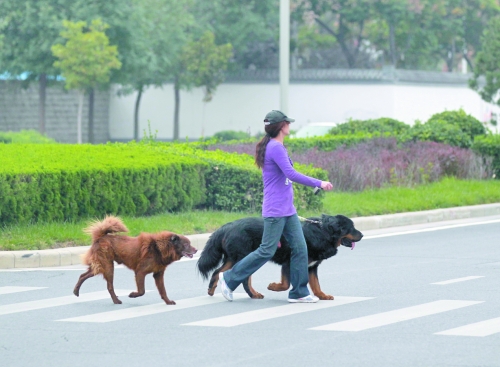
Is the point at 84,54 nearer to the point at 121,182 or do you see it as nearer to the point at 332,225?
the point at 121,182

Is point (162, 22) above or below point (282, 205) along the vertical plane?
above

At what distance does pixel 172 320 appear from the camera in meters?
8.91

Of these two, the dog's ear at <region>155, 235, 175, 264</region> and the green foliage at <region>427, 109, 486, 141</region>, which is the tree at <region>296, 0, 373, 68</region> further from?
the dog's ear at <region>155, 235, 175, 264</region>

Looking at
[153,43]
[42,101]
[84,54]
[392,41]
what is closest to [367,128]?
[84,54]

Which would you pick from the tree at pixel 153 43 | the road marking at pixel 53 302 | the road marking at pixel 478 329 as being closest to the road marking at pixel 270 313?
the road marking at pixel 478 329

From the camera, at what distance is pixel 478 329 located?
327 inches

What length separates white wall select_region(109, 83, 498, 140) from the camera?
4759 centimetres

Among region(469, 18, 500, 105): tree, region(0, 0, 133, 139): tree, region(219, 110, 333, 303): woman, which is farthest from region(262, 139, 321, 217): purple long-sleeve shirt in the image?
region(0, 0, 133, 139): tree

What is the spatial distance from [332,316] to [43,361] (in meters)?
2.76

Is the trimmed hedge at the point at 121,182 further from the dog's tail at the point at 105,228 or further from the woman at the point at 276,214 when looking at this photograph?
the woman at the point at 276,214

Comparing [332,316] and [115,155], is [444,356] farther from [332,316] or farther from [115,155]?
[115,155]

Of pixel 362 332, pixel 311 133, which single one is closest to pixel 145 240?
pixel 362 332

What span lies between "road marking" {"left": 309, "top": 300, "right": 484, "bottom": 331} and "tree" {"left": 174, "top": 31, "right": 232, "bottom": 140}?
131ft

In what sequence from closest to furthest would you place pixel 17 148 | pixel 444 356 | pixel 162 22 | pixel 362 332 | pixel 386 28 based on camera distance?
pixel 444 356
pixel 362 332
pixel 17 148
pixel 162 22
pixel 386 28
